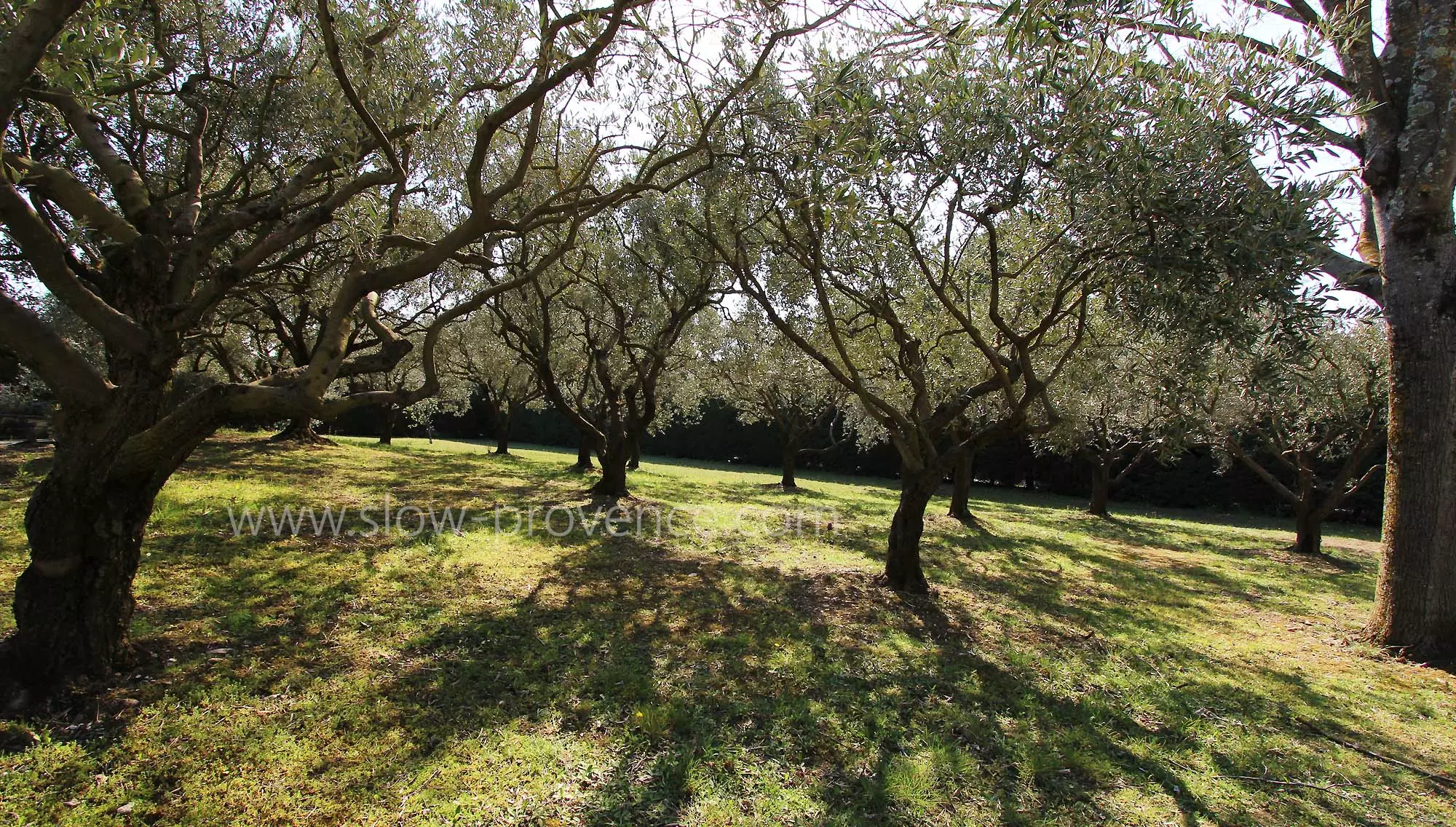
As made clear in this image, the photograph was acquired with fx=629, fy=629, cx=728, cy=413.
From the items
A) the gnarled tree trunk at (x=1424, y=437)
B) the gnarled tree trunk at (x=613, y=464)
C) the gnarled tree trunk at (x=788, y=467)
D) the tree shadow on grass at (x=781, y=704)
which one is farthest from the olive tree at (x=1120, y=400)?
the gnarled tree trunk at (x=613, y=464)

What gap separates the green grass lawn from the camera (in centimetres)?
322

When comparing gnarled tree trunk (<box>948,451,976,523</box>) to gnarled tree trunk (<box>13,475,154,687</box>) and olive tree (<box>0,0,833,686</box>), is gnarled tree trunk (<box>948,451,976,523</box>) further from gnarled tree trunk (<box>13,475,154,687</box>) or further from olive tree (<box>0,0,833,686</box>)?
gnarled tree trunk (<box>13,475,154,687</box>)

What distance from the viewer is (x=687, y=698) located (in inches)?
174

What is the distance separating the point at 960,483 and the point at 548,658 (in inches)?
477

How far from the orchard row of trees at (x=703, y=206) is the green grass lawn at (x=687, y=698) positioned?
0.98m

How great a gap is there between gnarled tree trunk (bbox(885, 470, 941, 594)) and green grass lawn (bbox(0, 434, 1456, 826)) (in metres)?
0.37

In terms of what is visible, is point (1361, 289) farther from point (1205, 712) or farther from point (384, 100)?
point (384, 100)

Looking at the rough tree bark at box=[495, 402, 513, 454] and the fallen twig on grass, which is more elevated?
the rough tree bark at box=[495, 402, 513, 454]

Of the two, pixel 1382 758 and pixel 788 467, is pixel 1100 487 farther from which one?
pixel 1382 758

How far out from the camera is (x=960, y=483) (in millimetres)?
14883

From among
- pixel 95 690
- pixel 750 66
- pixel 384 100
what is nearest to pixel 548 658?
pixel 95 690

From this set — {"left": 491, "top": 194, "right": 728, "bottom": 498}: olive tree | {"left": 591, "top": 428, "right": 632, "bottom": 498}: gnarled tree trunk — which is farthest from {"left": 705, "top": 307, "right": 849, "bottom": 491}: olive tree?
{"left": 591, "top": 428, "right": 632, "bottom": 498}: gnarled tree trunk

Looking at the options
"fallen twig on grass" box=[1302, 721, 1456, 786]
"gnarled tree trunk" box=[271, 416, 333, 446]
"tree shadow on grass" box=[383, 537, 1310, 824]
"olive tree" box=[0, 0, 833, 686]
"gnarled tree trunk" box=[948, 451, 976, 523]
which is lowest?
"tree shadow on grass" box=[383, 537, 1310, 824]

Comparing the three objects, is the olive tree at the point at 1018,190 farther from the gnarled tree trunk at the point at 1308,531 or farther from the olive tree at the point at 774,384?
the gnarled tree trunk at the point at 1308,531
